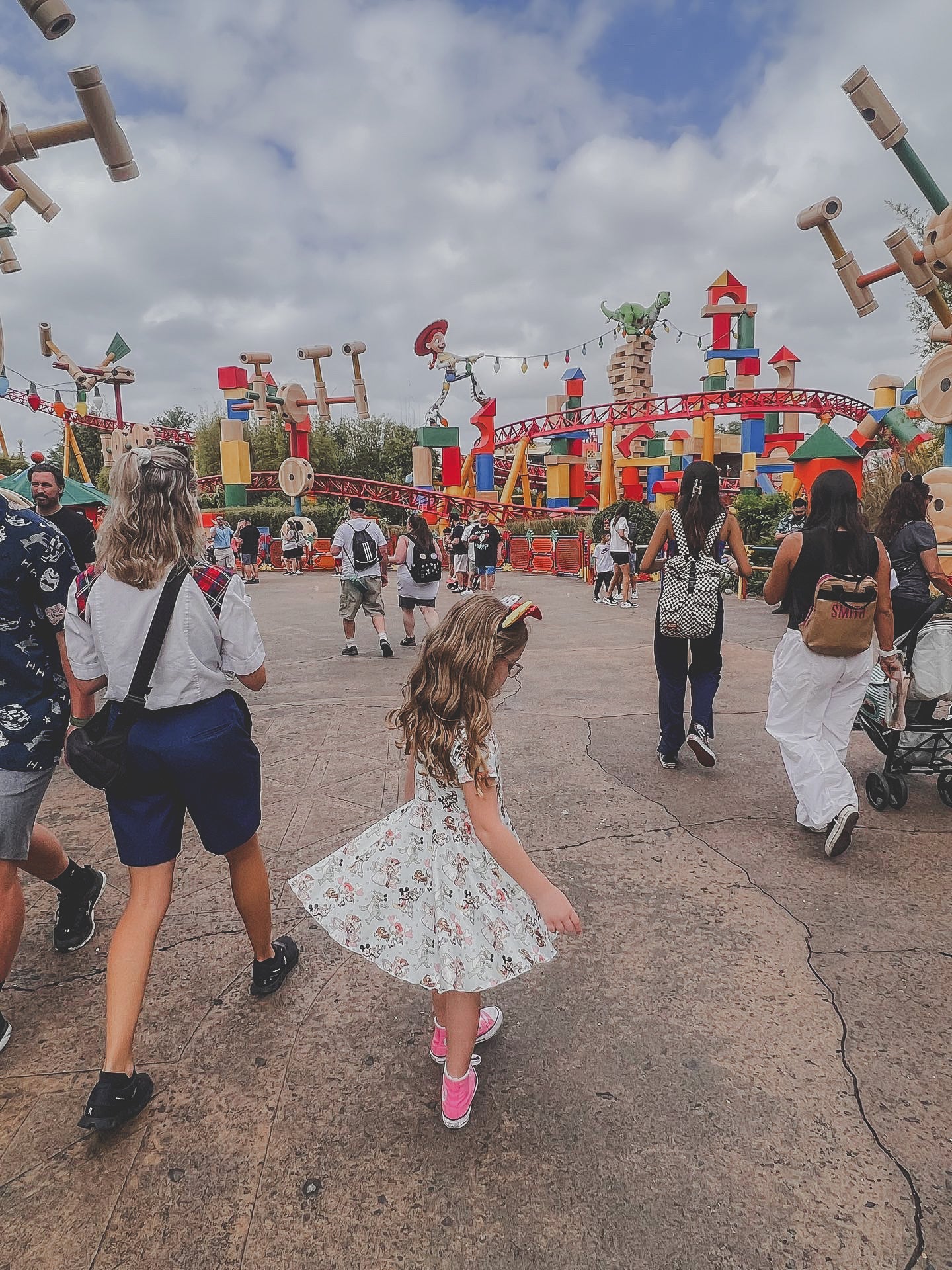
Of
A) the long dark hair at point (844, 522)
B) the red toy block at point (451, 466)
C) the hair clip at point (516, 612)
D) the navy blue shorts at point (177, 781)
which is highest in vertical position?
the red toy block at point (451, 466)

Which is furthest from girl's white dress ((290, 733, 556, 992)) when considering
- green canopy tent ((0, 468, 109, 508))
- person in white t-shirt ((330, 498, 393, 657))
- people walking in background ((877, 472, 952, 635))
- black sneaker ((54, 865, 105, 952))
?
person in white t-shirt ((330, 498, 393, 657))

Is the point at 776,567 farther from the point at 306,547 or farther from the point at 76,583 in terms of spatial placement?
the point at 306,547

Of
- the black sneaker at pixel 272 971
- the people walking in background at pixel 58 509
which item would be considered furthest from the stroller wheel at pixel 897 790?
the people walking in background at pixel 58 509

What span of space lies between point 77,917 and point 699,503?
11.5 feet

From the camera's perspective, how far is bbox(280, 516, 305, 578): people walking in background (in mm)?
20094

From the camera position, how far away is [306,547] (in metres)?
21.2

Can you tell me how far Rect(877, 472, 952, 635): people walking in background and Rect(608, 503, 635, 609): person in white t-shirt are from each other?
24.5ft

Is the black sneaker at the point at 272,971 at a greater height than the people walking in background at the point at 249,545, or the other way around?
the people walking in background at the point at 249,545

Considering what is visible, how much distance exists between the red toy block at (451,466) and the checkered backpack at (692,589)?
22.4 metres

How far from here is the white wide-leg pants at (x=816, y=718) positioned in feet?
11.6

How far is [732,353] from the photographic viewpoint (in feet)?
84.9

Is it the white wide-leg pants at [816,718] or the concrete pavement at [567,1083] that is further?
the white wide-leg pants at [816,718]

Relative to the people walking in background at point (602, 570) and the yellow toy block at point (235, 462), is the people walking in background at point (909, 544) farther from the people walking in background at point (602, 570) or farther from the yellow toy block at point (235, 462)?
the yellow toy block at point (235, 462)

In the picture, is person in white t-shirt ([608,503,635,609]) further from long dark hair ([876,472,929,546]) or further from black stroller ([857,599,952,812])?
black stroller ([857,599,952,812])
